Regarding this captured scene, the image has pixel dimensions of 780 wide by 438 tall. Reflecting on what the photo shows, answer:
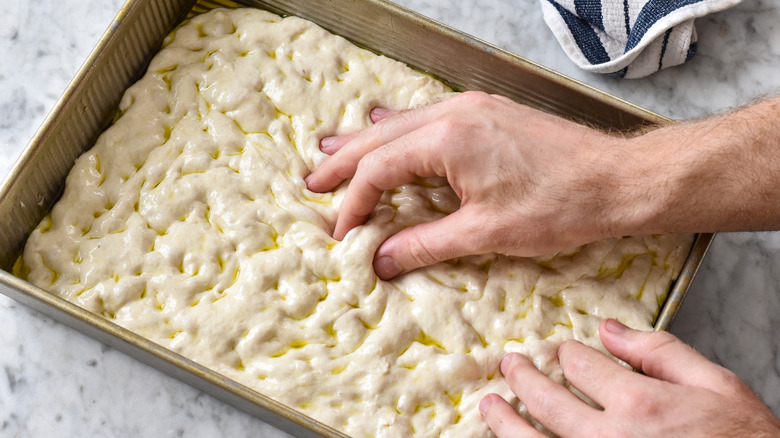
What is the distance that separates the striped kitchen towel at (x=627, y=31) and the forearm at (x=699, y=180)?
336mm

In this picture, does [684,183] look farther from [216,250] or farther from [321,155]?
[216,250]

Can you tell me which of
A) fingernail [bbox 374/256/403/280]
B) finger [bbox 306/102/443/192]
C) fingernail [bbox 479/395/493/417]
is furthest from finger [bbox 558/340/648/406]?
finger [bbox 306/102/443/192]

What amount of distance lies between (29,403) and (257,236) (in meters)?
0.44

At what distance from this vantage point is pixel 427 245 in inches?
43.6

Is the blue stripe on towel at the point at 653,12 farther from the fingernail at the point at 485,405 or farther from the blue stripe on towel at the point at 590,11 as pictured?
the fingernail at the point at 485,405

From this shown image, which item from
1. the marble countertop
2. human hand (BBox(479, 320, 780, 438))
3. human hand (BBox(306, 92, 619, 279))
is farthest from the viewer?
the marble countertop

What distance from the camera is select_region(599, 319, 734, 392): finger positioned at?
39.8 inches

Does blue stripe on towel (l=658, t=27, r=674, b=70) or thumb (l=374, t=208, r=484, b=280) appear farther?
blue stripe on towel (l=658, t=27, r=674, b=70)

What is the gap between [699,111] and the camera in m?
1.47

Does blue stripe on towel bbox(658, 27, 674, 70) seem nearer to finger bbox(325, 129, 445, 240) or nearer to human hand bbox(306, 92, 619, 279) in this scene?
human hand bbox(306, 92, 619, 279)

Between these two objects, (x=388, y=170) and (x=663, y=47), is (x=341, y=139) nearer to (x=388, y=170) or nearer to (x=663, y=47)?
(x=388, y=170)

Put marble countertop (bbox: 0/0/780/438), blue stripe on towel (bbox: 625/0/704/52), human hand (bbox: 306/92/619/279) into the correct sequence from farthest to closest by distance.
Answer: blue stripe on towel (bbox: 625/0/704/52), marble countertop (bbox: 0/0/780/438), human hand (bbox: 306/92/619/279)

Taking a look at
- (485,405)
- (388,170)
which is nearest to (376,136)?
(388,170)

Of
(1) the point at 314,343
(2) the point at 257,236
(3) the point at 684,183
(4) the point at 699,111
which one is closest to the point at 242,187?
(2) the point at 257,236
